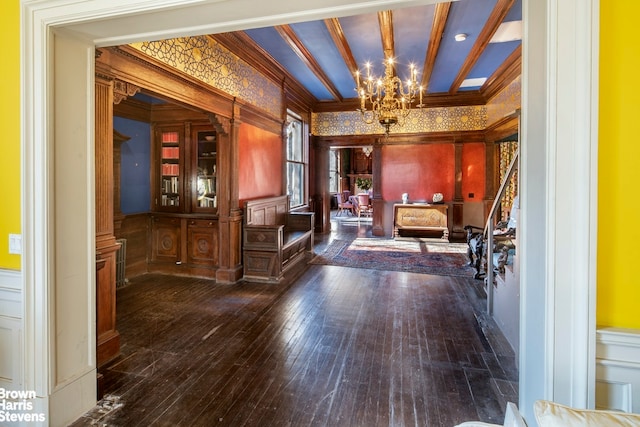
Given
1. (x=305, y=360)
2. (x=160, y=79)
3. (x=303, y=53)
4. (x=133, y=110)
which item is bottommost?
(x=305, y=360)

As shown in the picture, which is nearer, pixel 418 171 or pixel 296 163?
pixel 296 163

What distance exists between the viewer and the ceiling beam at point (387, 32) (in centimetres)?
438

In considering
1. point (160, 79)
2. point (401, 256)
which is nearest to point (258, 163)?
point (160, 79)

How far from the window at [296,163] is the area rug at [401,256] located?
147 centimetres

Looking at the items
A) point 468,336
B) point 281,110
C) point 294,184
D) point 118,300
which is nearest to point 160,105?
point 281,110

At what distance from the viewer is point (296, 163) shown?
8547mm

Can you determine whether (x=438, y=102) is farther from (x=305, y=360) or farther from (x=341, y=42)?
(x=305, y=360)

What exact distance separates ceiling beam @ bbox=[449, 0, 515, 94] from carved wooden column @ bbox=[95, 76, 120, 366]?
14.2 ft

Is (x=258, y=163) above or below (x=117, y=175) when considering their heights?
above

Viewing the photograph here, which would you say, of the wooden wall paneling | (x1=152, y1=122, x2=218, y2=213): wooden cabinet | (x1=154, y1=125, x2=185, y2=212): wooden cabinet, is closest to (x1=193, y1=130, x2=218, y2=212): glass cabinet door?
(x1=152, y1=122, x2=218, y2=213): wooden cabinet

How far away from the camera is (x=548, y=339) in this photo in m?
1.27

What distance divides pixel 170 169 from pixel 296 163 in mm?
3407

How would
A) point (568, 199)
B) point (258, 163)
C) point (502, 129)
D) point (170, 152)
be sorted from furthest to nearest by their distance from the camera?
point (502, 129), point (258, 163), point (170, 152), point (568, 199)

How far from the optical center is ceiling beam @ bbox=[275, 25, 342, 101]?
4.84 metres
